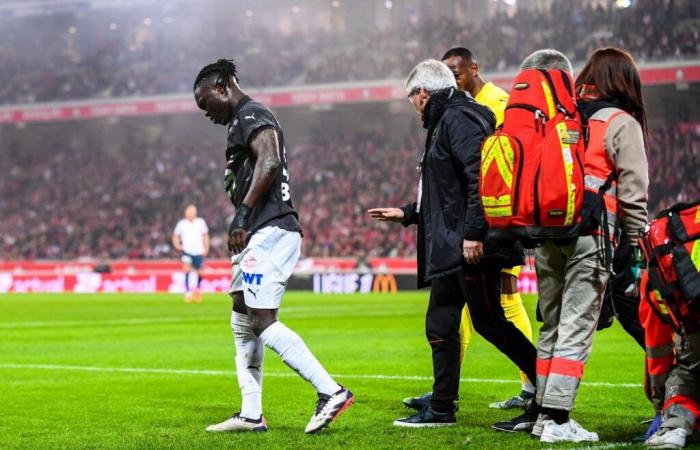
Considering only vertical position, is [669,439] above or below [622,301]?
below

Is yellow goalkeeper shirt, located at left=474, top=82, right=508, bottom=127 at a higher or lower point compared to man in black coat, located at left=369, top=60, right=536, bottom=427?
higher

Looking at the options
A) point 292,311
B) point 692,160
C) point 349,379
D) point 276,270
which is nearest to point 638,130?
point 276,270

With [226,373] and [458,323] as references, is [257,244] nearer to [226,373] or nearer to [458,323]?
[458,323]

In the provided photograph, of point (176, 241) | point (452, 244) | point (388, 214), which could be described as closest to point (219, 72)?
point (388, 214)

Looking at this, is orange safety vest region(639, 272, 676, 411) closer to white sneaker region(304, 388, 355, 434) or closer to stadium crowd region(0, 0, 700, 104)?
white sneaker region(304, 388, 355, 434)

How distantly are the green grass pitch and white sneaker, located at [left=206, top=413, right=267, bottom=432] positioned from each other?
0.33ft

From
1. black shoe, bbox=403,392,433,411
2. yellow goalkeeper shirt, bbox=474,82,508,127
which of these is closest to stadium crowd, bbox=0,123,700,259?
yellow goalkeeper shirt, bbox=474,82,508,127

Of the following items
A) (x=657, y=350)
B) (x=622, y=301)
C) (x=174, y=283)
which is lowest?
(x=174, y=283)

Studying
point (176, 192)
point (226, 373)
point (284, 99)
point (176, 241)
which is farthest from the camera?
point (176, 192)

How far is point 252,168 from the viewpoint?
604 centimetres

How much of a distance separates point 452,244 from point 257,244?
110cm

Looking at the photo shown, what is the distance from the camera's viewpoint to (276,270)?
5.91m

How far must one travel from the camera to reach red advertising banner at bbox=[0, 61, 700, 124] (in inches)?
1293

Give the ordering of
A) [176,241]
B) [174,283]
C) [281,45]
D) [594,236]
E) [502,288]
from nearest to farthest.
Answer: [594,236] < [502,288] < [176,241] < [174,283] < [281,45]
